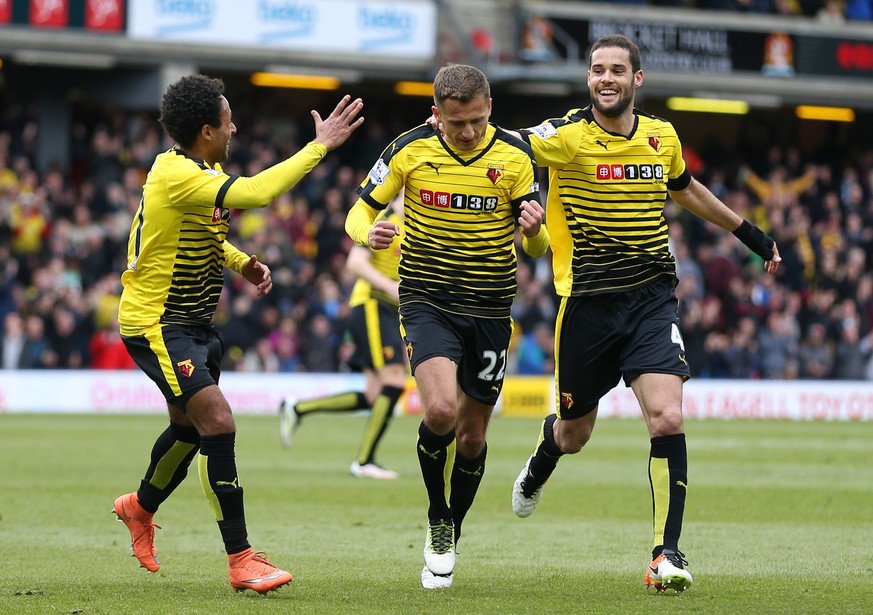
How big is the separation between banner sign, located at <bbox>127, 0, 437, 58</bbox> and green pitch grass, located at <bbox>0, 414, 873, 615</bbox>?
11603mm

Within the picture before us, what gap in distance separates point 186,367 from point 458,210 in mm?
1554

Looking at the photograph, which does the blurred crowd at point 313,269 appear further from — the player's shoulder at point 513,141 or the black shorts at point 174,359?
the player's shoulder at point 513,141

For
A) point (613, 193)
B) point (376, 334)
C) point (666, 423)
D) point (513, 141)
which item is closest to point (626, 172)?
point (613, 193)

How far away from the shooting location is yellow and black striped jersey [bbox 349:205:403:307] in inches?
496

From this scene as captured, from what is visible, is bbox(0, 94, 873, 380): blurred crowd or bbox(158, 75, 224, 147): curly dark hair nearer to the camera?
bbox(158, 75, 224, 147): curly dark hair

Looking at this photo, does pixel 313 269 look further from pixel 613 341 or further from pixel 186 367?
pixel 186 367

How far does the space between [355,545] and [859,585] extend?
10.1 feet

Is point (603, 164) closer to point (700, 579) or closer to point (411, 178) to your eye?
point (411, 178)

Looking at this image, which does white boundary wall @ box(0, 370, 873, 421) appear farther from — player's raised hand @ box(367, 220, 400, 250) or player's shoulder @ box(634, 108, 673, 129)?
player's raised hand @ box(367, 220, 400, 250)

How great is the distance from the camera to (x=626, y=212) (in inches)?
304

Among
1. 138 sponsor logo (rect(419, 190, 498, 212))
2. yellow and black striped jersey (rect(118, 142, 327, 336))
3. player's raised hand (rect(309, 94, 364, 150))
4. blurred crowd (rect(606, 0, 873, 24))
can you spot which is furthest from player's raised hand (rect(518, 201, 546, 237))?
blurred crowd (rect(606, 0, 873, 24))

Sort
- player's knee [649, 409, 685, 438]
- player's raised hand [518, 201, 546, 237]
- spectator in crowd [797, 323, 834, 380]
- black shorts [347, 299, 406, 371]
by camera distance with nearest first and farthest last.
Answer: player's raised hand [518, 201, 546, 237]
player's knee [649, 409, 685, 438]
black shorts [347, 299, 406, 371]
spectator in crowd [797, 323, 834, 380]

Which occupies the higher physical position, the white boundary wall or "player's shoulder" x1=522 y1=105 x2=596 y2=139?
"player's shoulder" x1=522 y1=105 x2=596 y2=139

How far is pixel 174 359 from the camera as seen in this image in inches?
279
